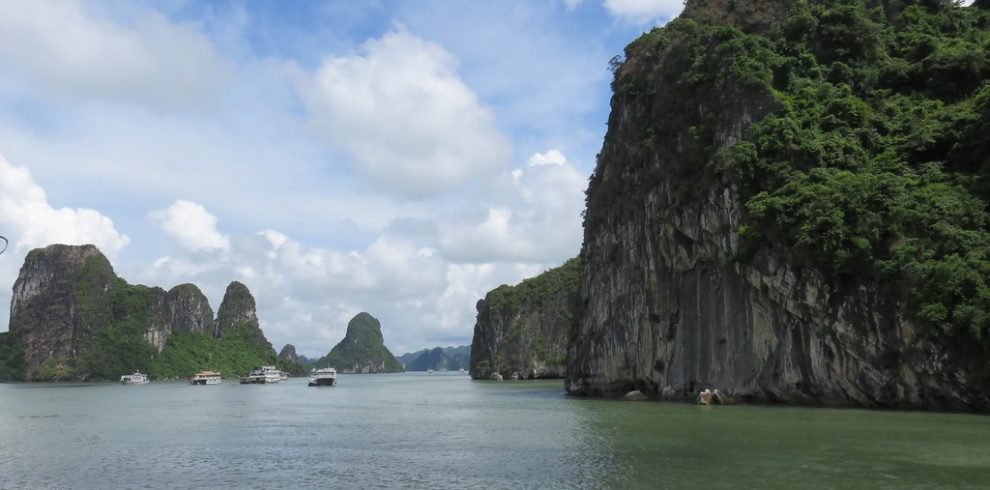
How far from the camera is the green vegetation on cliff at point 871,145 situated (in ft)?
107

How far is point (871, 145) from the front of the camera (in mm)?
41094

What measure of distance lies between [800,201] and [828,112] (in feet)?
27.0

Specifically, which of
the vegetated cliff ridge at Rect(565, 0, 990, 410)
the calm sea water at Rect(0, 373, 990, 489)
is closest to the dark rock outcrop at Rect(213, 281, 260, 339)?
the vegetated cliff ridge at Rect(565, 0, 990, 410)

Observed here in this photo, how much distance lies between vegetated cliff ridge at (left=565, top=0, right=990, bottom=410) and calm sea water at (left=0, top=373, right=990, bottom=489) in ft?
11.1

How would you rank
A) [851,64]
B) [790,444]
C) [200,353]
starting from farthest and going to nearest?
[200,353], [851,64], [790,444]

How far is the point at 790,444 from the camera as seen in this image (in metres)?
23.6

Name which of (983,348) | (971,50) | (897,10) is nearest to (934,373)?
(983,348)

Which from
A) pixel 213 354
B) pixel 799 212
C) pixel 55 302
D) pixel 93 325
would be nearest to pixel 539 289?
pixel 213 354

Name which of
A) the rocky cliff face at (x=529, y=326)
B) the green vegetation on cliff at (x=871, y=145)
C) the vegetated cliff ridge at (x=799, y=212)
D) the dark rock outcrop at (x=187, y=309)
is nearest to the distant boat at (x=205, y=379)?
the rocky cliff face at (x=529, y=326)

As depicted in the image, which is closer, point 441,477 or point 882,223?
point 441,477

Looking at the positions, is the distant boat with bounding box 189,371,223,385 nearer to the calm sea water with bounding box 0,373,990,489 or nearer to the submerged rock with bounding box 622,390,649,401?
the calm sea water with bounding box 0,373,990,489

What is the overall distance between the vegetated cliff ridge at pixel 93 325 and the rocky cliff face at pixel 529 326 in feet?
237

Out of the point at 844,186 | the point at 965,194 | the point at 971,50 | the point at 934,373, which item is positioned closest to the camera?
the point at 934,373

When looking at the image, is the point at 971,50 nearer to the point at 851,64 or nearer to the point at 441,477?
the point at 851,64
